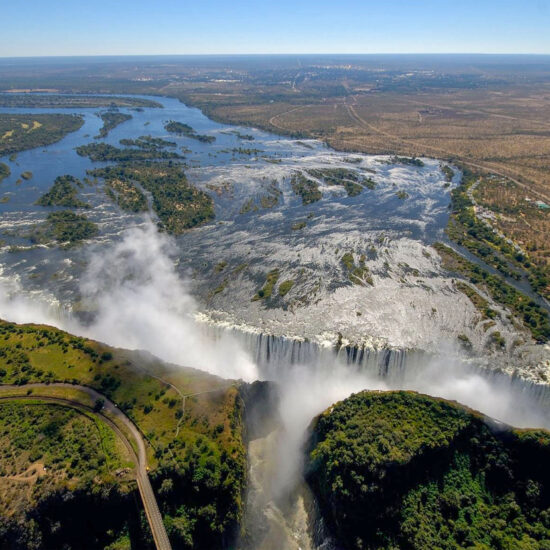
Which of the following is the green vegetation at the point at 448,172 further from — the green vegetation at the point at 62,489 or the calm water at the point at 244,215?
the green vegetation at the point at 62,489

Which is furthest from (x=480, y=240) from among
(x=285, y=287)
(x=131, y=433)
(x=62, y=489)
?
(x=62, y=489)

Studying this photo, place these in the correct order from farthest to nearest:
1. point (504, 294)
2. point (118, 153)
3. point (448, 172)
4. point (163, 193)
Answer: point (118, 153)
point (448, 172)
point (163, 193)
point (504, 294)

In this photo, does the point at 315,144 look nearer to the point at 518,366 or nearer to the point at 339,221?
the point at 339,221

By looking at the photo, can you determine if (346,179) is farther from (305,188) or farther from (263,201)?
(263,201)

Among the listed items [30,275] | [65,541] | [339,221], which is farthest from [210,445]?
[339,221]

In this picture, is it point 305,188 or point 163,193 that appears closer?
point 163,193
